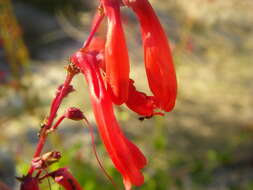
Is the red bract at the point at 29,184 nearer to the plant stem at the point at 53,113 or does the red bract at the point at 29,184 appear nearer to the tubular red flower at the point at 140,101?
the plant stem at the point at 53,113

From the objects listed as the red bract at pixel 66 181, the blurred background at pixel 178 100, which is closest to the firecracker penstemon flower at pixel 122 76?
the red bract at pixel 66 181

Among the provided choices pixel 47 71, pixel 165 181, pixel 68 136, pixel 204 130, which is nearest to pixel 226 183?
pixel 204 130

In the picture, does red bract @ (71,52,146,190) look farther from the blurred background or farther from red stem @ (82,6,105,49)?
the blurred background

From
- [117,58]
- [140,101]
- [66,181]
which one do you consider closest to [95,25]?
[117,58]

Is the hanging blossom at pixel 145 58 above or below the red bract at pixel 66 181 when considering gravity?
above

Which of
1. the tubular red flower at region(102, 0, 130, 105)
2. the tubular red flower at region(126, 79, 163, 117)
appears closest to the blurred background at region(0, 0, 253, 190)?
the tubular red flower at region(126, 79, 163, 117)

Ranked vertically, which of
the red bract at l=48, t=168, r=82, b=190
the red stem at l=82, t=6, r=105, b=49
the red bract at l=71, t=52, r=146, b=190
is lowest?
the red bract at l=48, t=168, r=82, b=190

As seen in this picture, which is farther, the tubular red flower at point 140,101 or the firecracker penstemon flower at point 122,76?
the tubular red flower at point 140,101
